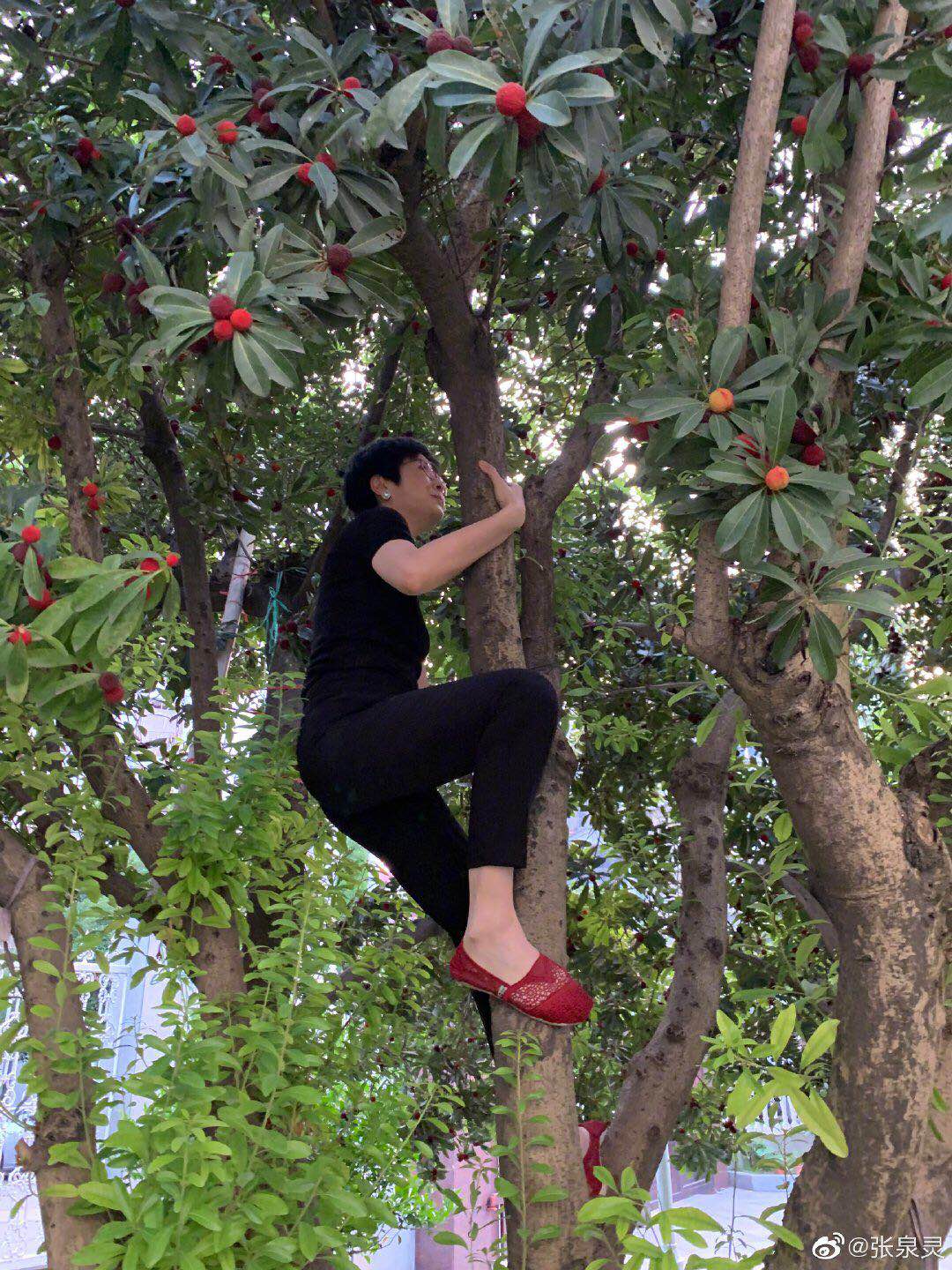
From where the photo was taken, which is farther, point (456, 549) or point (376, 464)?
point (376, 464)

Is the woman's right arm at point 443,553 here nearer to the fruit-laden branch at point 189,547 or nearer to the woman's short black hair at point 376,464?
the woman's short black hair at point 376,464

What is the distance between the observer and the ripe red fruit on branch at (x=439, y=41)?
162 cm

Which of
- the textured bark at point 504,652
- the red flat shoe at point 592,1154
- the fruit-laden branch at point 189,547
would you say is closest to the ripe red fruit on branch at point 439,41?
the textured bark at point 504,652

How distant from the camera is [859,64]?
186cm

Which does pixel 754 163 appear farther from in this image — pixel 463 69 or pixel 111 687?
pixel 111 687

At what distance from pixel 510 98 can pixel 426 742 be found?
3.35 ft

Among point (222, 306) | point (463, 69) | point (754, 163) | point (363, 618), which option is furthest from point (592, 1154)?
point (463, 69)

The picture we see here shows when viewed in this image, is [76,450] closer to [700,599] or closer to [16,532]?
[16,532]

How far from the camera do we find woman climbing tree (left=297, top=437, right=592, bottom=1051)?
1.86 meters

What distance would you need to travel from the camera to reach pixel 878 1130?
1.60 m

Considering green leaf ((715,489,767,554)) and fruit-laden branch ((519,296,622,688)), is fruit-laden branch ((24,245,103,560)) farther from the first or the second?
green leaf ((715,489,767,554))

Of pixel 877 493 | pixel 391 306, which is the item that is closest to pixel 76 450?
pixel 391 306

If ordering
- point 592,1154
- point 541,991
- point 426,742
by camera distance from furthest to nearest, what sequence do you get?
1. point 592,1154
2. point 426,742
3. point 541,991

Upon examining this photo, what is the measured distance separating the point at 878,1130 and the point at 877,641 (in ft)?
5.04
